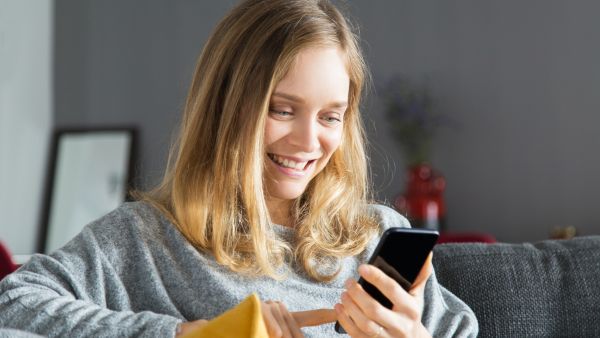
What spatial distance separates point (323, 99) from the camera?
162 cm

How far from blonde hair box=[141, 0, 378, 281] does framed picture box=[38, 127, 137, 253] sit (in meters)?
3.86

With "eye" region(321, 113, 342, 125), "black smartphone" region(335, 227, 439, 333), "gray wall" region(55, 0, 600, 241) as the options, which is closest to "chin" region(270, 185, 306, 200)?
"eye" region(321, 113, 342, 125)

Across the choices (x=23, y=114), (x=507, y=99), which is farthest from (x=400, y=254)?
(x=23, y=114)

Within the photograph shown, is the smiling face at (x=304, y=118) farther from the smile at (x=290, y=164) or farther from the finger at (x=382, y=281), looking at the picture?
the finger at (x=382, y=281)

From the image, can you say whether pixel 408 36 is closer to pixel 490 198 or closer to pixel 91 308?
pixel 490 198

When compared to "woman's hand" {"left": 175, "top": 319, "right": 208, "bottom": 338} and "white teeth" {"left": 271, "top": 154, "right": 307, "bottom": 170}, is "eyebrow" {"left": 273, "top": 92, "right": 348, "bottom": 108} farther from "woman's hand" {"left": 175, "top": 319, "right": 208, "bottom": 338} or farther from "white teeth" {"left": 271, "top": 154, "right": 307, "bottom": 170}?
"woman's hand" {"left": 175, "top": 319, "right": 208, "bottom": 338}

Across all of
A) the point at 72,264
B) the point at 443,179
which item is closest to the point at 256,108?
the point at 72,264

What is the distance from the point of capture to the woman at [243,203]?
1609 mm

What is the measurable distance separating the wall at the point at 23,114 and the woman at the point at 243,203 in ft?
12.3

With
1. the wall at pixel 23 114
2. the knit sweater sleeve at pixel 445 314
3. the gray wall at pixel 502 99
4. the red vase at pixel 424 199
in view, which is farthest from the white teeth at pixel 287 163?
the wall at pixel 23 114

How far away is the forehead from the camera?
1.61m

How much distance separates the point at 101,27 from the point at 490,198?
2511 mm

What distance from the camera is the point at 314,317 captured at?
54.7 inches

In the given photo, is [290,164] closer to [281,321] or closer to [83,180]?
[281,321]
